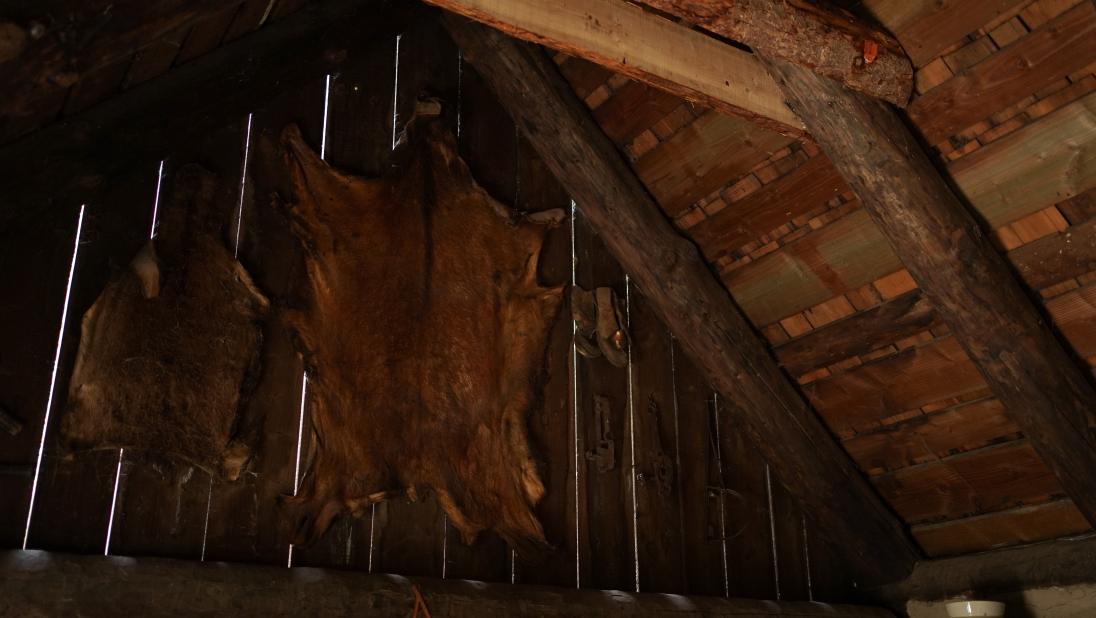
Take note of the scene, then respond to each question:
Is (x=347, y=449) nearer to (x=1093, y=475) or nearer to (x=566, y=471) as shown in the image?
(x=566, y=471)

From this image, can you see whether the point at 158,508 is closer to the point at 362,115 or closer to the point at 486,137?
the point at 362,115

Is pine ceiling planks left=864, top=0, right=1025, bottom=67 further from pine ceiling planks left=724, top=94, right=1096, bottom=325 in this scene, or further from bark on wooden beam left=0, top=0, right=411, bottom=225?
bark on wooden beam left=0, top=0, right=411, bottom=225

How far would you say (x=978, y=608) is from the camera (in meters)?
3.05

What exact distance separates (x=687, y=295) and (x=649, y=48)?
0.95m

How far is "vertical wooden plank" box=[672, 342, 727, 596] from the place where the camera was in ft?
10.9

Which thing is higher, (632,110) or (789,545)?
(632,110)

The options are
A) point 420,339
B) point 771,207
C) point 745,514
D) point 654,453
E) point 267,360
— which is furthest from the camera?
point 745,514

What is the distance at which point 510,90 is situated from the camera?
10.7 ft

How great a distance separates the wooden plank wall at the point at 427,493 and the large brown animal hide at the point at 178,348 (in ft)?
0.14

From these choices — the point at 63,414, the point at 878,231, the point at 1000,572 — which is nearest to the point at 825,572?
the point at 1000,572

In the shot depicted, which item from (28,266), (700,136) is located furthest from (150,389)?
(700,136)

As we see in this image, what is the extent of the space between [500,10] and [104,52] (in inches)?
32.7

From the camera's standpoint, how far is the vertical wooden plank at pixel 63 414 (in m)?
2.30

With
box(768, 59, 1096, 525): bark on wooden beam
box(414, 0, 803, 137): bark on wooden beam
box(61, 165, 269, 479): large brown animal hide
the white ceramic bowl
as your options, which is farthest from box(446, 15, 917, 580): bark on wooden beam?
box(61, 165, 269, 479): large brown animal hide
